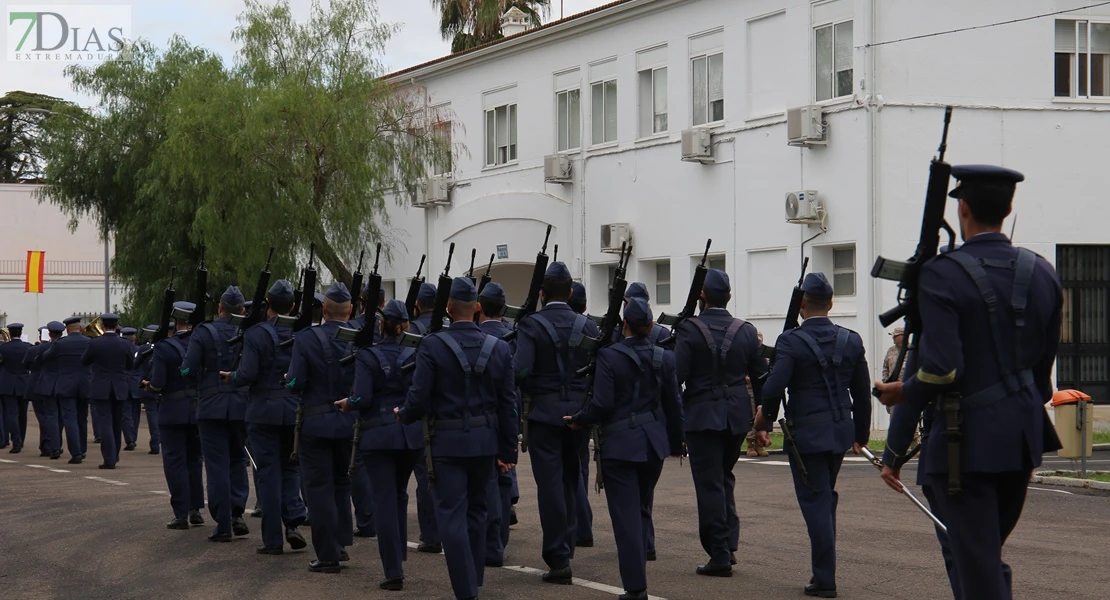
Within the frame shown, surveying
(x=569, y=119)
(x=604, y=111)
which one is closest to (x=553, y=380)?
(x=604, y=111)

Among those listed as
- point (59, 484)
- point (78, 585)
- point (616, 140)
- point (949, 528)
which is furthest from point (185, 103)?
point (949, 528)

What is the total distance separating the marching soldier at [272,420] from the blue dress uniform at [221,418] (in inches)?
21.8

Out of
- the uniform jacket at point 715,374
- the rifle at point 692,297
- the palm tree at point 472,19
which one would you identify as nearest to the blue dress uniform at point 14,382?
the rifle at point 692,297

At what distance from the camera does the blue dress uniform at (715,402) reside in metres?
10.1

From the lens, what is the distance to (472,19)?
4894 cm

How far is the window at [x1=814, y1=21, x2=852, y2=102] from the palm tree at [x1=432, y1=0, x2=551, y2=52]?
2178 centimetres

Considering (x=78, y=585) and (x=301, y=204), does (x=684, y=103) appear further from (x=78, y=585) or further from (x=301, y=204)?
(x=78, y=585)

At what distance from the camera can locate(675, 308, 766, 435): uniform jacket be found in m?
10.3

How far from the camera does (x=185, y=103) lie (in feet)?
108

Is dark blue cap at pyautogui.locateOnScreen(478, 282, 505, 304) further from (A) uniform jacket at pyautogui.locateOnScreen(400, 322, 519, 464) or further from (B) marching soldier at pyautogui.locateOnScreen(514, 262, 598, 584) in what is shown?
(A) uniform jacket at pyautogui.locateOnScreen(400, 322, 519, 464)

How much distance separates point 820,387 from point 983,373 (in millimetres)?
3851

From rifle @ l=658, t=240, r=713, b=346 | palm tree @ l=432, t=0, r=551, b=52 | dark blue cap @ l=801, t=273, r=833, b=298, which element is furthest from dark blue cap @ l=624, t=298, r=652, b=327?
palm tree @ l=432, t=0, r=551, b=52

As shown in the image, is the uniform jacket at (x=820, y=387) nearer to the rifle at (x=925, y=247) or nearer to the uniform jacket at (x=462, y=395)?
the uniform jacket at (x=462, y=395)

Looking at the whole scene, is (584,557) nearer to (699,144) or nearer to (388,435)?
(388,435)
